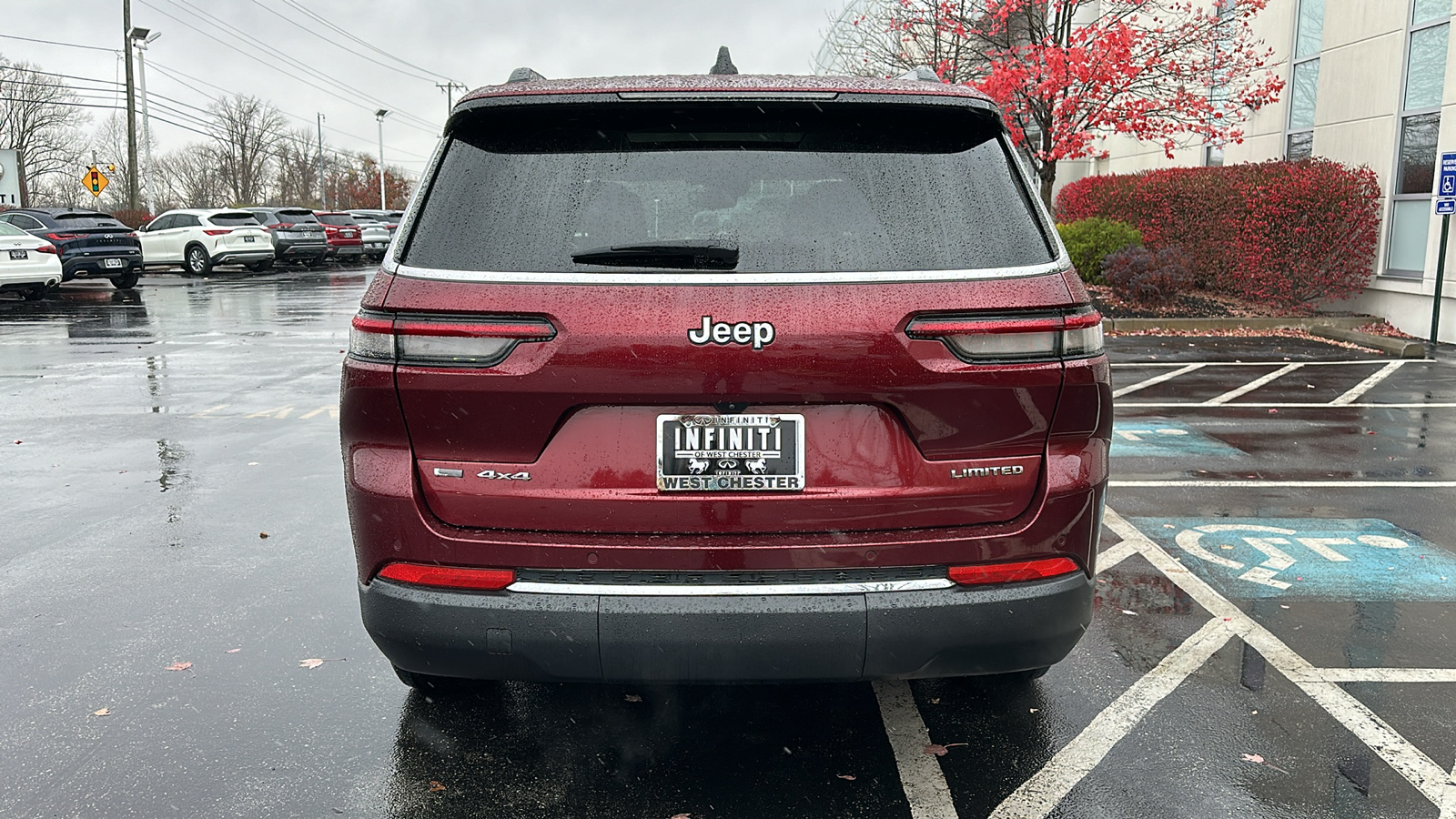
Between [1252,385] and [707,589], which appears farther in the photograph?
[1252,385]

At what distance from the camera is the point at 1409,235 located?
15.7 meters

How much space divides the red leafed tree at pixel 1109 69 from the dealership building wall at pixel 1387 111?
69 cm

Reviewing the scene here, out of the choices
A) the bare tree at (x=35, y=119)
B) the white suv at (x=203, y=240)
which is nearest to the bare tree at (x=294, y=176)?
the bare tree at (x=35, y=119)

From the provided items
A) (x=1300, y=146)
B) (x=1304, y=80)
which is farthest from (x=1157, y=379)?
(x=1304, y=80)

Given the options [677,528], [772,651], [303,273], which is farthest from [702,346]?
[303,273]

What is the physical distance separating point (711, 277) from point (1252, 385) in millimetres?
9860

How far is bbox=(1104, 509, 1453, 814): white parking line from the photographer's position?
10.4 feet

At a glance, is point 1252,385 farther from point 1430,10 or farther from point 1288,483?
point 1430,10

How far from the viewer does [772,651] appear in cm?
268

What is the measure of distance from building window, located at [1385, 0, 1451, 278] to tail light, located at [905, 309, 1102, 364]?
1523 centimetres

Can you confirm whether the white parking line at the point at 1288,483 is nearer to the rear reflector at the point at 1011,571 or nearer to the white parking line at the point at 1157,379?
the white parking line at the point at 1157,379

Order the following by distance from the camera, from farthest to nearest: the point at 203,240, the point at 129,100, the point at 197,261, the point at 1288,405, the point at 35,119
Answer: the point at 35,119, the point at 129,100, the point at 197,261, the point at 203,240, the point at 1288,405

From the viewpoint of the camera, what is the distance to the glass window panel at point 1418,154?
49.9 ft

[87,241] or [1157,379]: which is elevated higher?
[87,241]
